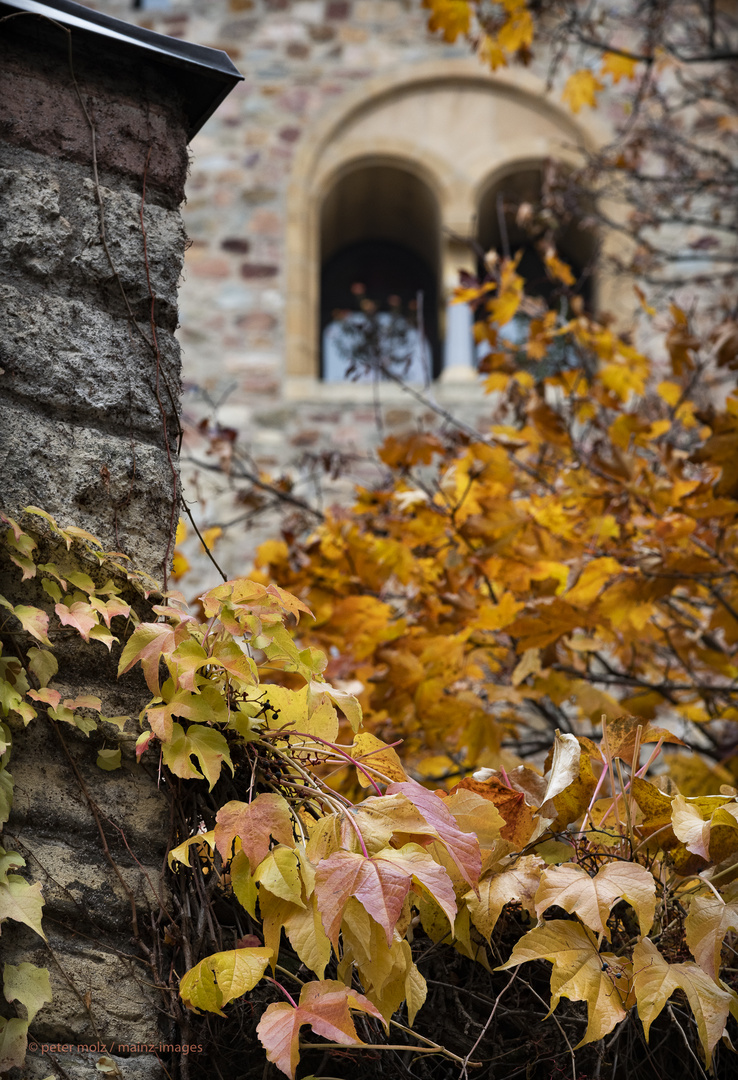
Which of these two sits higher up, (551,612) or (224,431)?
(224,431)

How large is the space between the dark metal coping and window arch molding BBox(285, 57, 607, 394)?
3.93 meters

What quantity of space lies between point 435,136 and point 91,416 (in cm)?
489

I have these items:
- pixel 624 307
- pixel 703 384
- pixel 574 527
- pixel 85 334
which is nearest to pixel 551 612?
pixel 574 527

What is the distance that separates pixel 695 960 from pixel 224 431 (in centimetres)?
231

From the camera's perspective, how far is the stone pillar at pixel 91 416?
1.16m

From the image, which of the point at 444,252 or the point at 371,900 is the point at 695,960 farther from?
the point at 444,252

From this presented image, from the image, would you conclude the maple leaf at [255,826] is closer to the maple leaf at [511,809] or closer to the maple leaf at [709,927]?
the maple leaf at [511,809]

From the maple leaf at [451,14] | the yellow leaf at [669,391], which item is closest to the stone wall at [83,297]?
the maple leaf at [451,14]

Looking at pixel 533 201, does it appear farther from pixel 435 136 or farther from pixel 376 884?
pixel 376 884

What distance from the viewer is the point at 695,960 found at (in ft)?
3.75

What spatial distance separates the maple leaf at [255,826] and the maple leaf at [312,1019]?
0.15 metres

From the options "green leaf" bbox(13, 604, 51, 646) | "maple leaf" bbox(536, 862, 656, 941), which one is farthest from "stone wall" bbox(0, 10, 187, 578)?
"maple leaf" bbox(536, 862, 656, 941)

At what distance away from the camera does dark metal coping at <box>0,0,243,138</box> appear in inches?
54.3

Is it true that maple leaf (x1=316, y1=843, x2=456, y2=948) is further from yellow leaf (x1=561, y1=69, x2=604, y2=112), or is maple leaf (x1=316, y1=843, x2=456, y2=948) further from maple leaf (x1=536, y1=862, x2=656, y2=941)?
yellow leaf (x1=561, y1=69, x2=604, y2=112)
